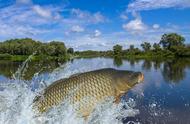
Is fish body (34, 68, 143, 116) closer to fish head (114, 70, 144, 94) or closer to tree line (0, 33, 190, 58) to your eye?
fish head (114, 70, 144, 94)

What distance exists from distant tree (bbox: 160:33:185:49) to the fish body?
158 m

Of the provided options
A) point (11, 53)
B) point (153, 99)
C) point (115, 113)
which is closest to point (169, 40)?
point (11, 53)

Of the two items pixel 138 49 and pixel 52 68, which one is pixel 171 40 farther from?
pixel 52 68

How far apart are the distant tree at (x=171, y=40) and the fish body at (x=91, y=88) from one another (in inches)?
6218

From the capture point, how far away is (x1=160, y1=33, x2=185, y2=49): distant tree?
161 meters

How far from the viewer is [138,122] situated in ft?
47.2

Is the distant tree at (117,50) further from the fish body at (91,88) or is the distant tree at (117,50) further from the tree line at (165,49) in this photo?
the fish body at (91,88)

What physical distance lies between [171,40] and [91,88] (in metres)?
161

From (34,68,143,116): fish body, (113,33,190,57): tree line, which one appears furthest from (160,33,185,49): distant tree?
(34,68,143,116): fish body

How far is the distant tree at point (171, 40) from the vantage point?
161125 millimetres

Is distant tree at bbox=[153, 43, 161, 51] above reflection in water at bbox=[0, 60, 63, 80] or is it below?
below

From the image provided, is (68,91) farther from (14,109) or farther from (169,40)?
(169,40)

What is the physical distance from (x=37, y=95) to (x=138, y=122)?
10076mm

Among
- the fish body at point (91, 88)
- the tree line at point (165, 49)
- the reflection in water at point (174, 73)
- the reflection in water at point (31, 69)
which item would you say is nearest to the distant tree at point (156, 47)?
the tree line at point (165, 49)
